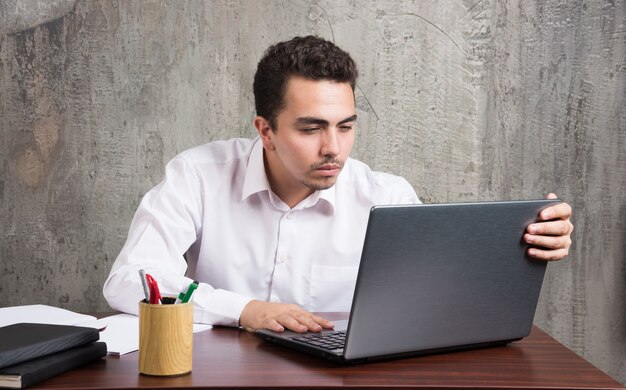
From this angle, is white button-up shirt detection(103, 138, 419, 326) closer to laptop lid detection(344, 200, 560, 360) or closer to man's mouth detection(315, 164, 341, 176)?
man's mouth detection(315, 164, 341, 176)


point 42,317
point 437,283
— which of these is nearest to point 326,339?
point 437,283

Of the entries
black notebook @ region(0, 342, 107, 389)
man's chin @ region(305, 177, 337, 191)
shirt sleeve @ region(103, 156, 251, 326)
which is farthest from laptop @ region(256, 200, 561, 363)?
man's chin @ region(305, 177, 337, 191)

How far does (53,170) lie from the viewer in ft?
9.25

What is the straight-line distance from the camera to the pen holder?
Answer: 49.1 inches

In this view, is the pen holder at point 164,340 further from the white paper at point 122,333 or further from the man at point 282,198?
the man at point 282,198

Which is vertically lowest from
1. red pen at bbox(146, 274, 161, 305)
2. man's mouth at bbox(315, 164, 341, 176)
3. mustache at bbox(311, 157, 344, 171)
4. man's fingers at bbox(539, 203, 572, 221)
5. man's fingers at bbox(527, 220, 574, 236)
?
red pen at bbox(146, 274, 161, 305)

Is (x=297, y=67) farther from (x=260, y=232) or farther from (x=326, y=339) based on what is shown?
(x=326, y=339)

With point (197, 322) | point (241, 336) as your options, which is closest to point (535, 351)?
point (241, 336)

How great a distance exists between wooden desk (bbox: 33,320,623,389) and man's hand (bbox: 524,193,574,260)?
0.65ft

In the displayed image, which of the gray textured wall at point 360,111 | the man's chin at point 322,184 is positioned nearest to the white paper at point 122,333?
the man's chin at point 322,184

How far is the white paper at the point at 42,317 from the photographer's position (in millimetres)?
1619

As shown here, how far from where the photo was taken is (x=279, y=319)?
1.57 meters

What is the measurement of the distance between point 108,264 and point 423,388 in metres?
1.91

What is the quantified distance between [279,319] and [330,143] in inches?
23.8
